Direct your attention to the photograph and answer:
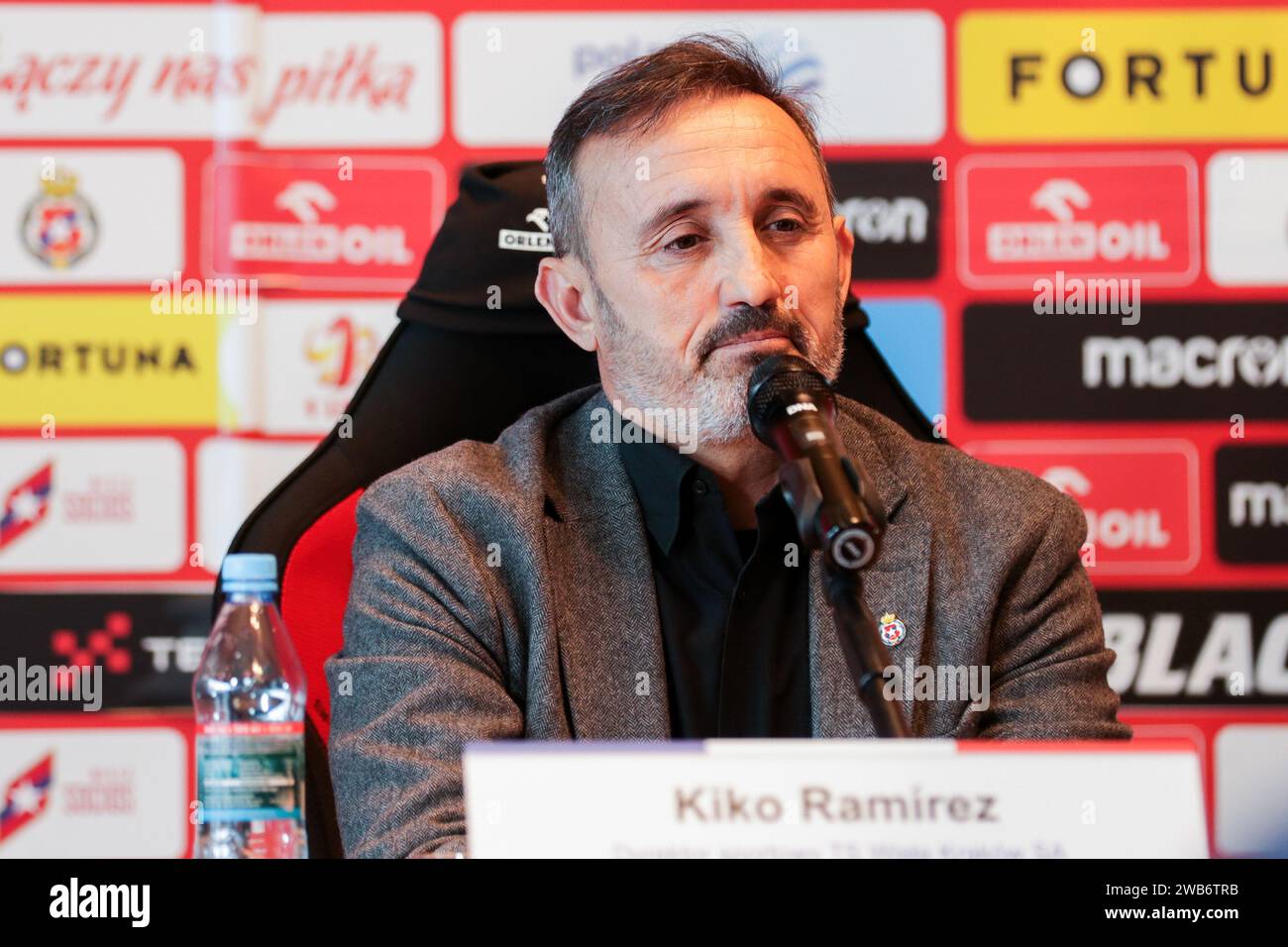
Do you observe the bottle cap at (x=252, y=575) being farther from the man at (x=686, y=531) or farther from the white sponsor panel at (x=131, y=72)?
the white sponsor panel at (x=131, y=72)

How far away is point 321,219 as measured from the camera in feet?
8.91

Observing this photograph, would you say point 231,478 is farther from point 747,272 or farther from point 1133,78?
point 1133,78

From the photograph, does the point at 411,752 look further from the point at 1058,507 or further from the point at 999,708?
the point at 1058,507

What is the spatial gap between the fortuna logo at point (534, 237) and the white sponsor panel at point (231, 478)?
3.07 feet

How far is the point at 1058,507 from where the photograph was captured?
1.73m

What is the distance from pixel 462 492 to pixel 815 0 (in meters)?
1.53

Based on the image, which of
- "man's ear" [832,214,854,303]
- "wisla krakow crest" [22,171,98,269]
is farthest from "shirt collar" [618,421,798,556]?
"wisla krakow crest" [22,171,98,269]

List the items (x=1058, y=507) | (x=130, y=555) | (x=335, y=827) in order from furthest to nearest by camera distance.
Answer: (x=130, y=555) < (x=1058, y=507) < (x=335, y=827)

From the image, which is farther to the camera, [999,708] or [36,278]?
[36,278]

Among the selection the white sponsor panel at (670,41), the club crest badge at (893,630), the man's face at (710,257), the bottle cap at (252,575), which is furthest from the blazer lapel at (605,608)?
the white sponsor panel at (670,41)

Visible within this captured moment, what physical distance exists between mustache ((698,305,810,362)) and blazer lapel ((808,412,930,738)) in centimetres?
17
